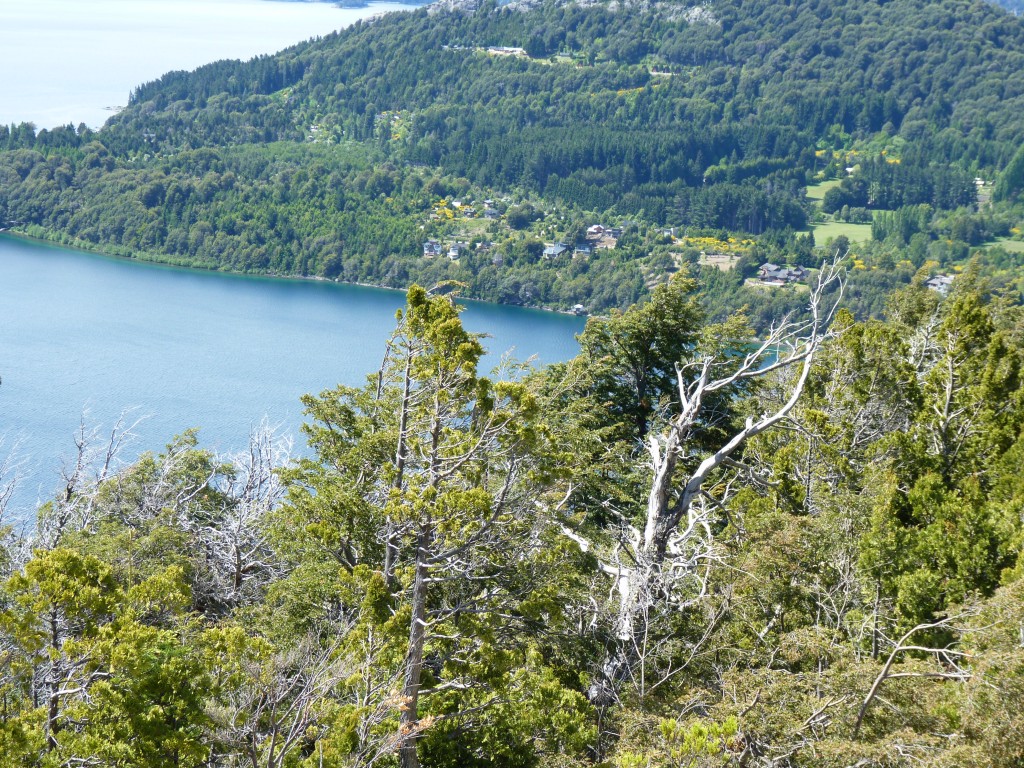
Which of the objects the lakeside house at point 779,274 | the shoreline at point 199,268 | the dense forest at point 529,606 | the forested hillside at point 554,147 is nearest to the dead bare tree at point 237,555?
the dense forest at point 529,606

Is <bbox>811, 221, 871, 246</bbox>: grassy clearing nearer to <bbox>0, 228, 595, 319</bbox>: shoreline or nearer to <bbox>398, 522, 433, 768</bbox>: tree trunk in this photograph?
<bbox>0, 228, 595, 319</bbox>: shoreline

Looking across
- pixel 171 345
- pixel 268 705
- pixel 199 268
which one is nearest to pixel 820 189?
pixel 199 268

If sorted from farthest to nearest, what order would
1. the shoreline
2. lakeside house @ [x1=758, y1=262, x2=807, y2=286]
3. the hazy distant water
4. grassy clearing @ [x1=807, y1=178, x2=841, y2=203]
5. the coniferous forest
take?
grassy clearing @ [x1=807, y1=178, x2=841, y2=203]
the hazy distant water
lakeside house @ [x1=758, y1=262, x2=807, y2=286]
the shoreline
the coniferous forest

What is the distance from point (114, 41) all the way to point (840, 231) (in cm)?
10960

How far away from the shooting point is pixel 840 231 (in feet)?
399

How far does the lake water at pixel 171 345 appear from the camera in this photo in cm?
4284

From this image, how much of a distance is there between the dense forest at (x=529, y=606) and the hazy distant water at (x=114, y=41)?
12171 centimetres

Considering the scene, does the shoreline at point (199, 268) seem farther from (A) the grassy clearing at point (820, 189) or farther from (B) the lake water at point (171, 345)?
(A) the grassy clearing at point (820, 189)

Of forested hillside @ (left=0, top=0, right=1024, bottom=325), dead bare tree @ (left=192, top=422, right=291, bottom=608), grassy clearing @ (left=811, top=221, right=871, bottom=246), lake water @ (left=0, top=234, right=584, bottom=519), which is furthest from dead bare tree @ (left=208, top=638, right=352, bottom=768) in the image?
grassy clearing @ (left=811, top=221, right=871, bottom=246)

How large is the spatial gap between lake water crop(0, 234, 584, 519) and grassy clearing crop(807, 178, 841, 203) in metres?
62.5

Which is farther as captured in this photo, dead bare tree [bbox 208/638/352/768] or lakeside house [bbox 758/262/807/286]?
lakeside house [bbox 758/262/807/286]

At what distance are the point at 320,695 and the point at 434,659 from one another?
2.93m

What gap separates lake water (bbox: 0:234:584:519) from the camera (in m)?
42.8

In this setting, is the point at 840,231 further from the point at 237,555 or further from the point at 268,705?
the point at 268,705
